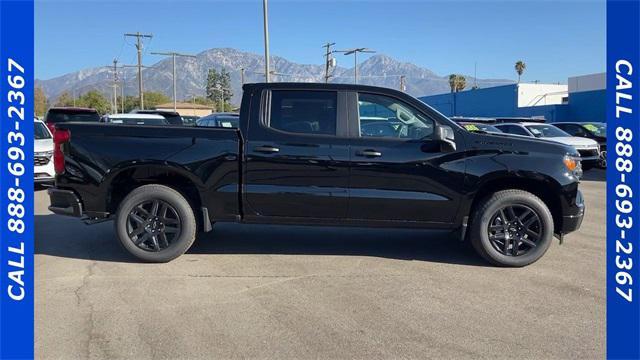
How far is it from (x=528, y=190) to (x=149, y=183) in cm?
425

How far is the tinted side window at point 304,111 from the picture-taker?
5469 mm

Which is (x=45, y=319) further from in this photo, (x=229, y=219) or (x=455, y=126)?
(x=455, y=126)

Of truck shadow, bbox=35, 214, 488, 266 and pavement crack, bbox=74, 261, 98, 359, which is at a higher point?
truck shadow, bbox=35, 214, 488, 266

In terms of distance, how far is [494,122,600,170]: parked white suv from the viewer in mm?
15523

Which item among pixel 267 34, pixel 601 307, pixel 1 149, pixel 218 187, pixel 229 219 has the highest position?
pixel 267 34

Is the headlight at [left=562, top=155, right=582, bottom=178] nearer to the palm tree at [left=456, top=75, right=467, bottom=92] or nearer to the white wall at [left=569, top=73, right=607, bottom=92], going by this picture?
the white wall at [left=569, top=73, right=607, bottom=92]

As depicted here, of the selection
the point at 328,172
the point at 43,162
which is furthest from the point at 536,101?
the point at 328,172

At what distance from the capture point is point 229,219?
5.61 m

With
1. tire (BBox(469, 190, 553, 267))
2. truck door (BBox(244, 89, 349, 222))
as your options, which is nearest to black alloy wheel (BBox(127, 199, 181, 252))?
truck door (BBox(244, 89, 349, 222))

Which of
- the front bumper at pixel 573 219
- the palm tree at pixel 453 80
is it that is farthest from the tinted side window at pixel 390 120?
the palm tree at pixel 453 80

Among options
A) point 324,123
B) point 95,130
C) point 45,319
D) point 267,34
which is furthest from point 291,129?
point 267,34

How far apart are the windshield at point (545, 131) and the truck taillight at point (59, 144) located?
13962mm

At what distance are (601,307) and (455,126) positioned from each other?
2.21m

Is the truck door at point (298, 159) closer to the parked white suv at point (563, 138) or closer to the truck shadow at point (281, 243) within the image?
the truck shadow at point (281, 243)
